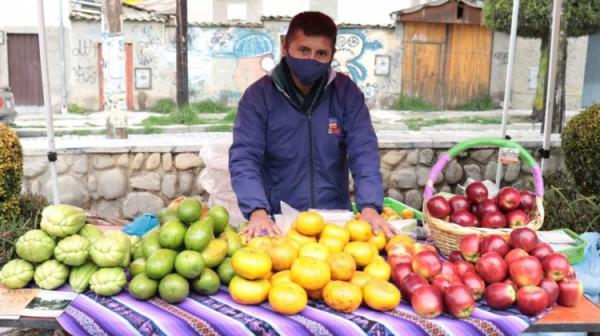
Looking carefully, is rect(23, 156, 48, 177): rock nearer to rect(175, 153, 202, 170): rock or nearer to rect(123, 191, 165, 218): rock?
rect(123, 191, 165, 218): rock

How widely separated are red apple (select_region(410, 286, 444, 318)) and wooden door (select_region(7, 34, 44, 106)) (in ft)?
56.7

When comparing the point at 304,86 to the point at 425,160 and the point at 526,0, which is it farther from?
the point at 526,0

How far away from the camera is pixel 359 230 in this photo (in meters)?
2.33

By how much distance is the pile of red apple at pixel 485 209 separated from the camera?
245 cm

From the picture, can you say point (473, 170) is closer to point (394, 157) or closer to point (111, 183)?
point (394, 157)

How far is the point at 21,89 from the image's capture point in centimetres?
1712

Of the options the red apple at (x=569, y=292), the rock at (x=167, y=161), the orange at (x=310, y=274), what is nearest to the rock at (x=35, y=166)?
the rock at (x=167, y=161)

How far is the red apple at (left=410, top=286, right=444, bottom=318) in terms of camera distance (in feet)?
6.18

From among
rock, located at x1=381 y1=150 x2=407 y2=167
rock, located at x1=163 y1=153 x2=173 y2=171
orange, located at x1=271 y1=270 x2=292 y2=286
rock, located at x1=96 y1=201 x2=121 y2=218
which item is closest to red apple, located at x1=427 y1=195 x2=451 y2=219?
orange, located at x1=271 y1=270 x2=292 y2=286

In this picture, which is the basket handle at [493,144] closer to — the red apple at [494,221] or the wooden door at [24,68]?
the red apple at [494,221]

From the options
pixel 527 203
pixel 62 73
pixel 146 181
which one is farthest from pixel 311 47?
pixel 62 73

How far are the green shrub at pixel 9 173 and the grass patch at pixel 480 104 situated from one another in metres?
16.4

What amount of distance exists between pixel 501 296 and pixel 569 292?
28 cm

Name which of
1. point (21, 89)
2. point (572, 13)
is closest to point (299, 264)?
point (572, 13)
